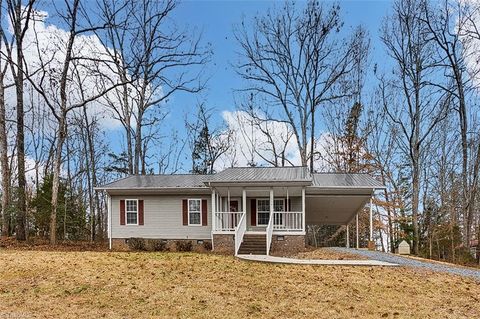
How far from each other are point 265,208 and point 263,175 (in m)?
2.36

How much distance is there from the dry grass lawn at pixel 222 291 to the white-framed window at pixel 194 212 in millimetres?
6781

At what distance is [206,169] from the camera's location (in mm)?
33812

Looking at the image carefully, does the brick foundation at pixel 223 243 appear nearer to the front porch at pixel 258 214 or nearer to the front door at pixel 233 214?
the front porch at pixel 258 214

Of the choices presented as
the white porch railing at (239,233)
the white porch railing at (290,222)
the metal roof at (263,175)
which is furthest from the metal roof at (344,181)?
the white porch railing at (239,233)

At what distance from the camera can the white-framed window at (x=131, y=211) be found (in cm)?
1958

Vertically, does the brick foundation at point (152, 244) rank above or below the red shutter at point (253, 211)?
below

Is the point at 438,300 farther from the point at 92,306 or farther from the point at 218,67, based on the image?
the point at 218,67

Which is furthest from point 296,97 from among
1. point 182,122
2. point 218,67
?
point 182,122

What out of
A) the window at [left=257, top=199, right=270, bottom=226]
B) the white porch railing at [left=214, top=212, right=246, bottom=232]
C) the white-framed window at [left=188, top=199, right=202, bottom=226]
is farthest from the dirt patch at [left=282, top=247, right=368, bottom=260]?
the white-framed window at [left=188, top=199, right=202, bottom=226]

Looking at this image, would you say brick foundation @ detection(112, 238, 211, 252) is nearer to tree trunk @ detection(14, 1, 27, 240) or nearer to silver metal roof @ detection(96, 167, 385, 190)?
silver metal roof @ detection(96, 167, 385, 190)

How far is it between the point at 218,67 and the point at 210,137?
8242 millimetres

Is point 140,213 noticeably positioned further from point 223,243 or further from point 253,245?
point 253,245

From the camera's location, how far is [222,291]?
29.8 feet

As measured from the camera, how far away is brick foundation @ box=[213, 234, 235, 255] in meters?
17.2
